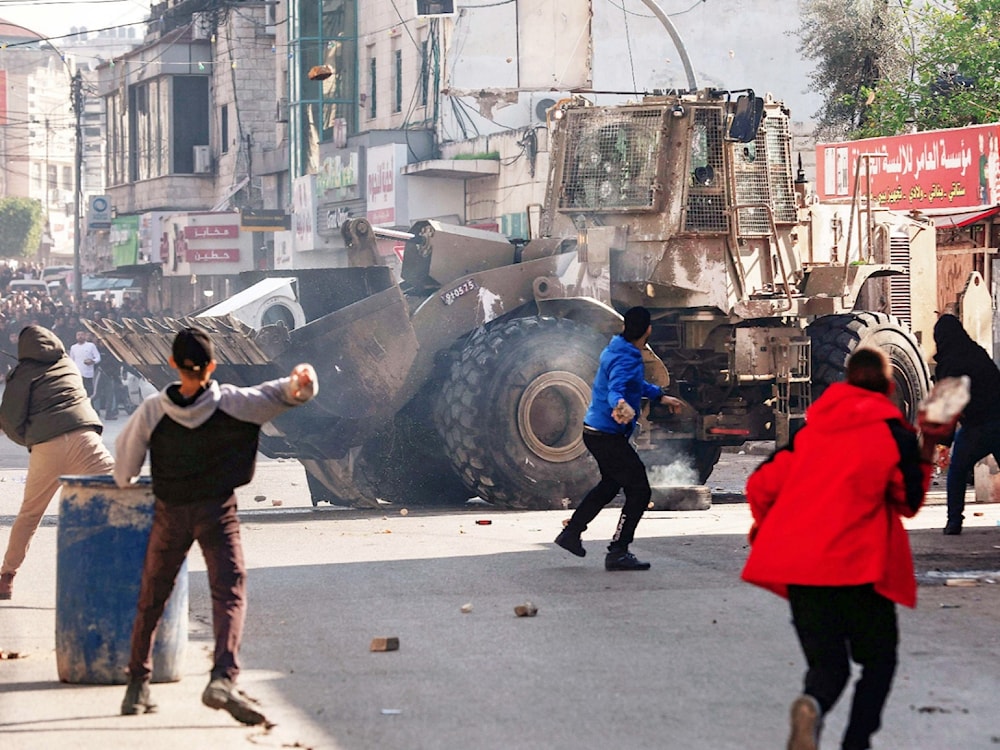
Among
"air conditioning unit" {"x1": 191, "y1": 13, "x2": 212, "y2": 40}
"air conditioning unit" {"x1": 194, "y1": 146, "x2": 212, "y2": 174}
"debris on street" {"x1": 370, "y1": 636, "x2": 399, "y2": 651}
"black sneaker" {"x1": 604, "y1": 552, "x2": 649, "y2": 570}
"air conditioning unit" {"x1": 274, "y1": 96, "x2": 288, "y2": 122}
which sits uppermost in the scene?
"air conditioning unit" {"x1": 191, "y1": 13, "x2": 212, "y2": 40}

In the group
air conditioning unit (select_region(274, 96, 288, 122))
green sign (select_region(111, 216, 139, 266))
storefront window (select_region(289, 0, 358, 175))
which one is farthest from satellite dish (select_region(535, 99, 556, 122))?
green sign (select_region(111, 216, 139, 266))

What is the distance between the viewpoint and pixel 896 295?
17688 millimetres

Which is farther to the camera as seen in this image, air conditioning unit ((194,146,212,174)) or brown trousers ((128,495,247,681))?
air conditioning unit ((194,146,212,174))

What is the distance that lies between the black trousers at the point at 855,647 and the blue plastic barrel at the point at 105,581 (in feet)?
9.99

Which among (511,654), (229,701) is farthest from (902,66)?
(229,701)

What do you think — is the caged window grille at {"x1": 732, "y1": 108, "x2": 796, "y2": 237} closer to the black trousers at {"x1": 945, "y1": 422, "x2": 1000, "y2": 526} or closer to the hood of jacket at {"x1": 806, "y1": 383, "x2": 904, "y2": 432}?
the black trousers at {"x1": 945, "y1": 422, "x2": 1000, "y2": 526}

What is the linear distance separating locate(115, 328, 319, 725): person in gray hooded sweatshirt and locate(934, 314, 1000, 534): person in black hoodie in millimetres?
6764

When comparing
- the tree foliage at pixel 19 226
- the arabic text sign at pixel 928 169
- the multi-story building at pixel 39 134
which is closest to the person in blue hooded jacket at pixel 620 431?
the arabic text sign at pixel 928 169

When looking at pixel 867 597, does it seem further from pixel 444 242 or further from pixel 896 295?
pixel 896 295

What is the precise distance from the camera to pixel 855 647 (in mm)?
5695

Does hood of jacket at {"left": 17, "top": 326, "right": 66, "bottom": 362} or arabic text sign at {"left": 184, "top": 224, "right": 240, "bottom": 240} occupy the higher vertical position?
arabic text sign at {"left": 184, "top": 224, "right": 240, "bottom": 240}

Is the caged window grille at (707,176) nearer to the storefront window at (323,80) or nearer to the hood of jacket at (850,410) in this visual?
the hood of jacket at (850,410)

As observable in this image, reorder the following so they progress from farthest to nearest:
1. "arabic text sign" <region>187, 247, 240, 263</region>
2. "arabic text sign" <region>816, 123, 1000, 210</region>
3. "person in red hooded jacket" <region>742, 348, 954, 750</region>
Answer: "arabic text sign" <region>187, 247, 240, 263</region> < "arabic text sign" <region>816, 123, 1000, 210</region> < "person in red hooded jacket" <region>742, 348, 954, 750</region>

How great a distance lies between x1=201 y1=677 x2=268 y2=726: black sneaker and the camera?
6.68 metres
